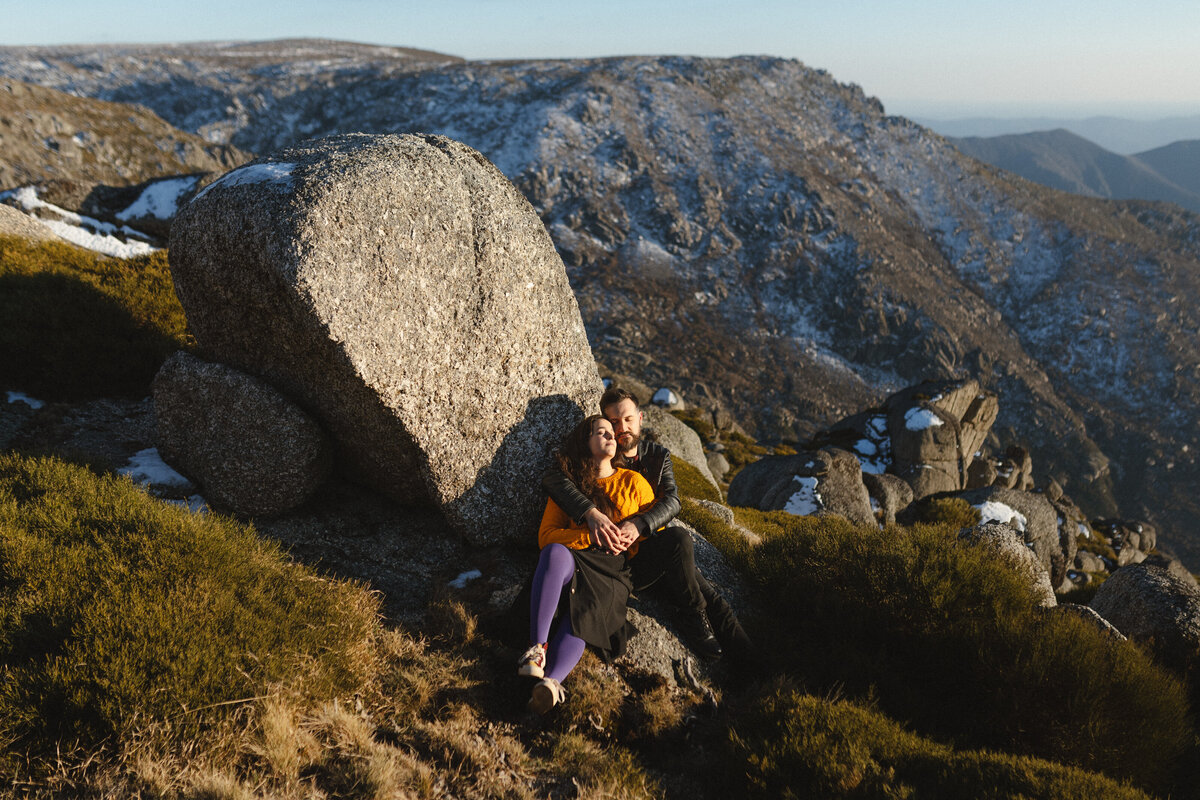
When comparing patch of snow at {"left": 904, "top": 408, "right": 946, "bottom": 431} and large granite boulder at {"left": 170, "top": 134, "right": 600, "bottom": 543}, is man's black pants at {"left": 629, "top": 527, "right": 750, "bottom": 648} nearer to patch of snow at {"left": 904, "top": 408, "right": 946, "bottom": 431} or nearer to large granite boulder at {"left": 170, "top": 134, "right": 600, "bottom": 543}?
large granite boulder at {"left": 170, "top": 134, "right": 600, "bottom": 543}

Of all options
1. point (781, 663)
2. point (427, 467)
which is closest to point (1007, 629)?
point (781, 663)

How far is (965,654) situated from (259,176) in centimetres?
896

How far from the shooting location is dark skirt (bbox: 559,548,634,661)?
5.68m

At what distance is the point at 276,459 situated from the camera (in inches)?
259

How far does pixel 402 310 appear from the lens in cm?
602

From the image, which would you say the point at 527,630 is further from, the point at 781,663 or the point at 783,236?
the point at 783,236

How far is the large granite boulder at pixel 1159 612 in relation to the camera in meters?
8.02

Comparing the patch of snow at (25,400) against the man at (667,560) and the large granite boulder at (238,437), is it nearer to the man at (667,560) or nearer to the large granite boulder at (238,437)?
the large granite boulder at (238,437)

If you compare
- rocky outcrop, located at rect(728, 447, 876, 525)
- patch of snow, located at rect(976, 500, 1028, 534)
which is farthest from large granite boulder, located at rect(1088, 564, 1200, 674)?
patch of snow, located at rect(976, 500, 1028, 534)

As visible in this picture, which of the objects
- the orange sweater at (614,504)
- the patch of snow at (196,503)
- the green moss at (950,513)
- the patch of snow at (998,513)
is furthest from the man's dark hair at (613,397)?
the patch of snow at (998,513)

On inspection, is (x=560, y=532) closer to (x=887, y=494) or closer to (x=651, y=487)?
(x=651, y=487)

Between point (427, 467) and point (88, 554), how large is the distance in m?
2.89

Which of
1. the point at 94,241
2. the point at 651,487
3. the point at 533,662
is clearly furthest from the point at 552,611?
the point at 94,241

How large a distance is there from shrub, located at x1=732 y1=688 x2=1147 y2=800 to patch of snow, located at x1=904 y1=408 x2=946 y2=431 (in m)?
35.8
